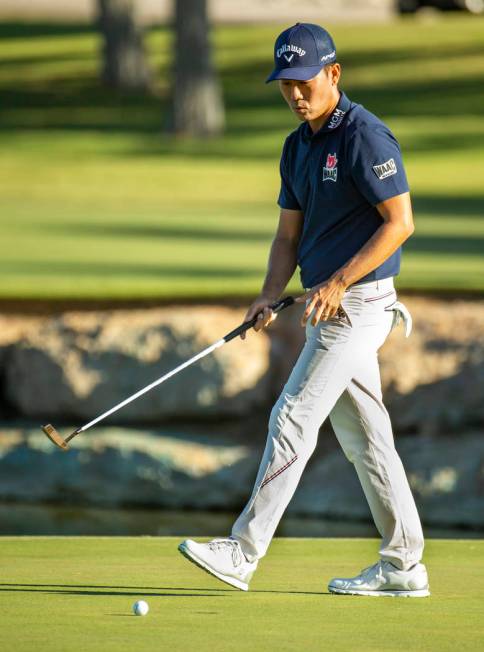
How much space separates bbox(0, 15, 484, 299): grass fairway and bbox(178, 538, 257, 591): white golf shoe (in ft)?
23.5

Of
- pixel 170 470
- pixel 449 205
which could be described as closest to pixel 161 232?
pixel 449 205

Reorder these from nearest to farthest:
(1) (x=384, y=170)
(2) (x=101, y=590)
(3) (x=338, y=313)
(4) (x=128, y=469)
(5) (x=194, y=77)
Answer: (1) (x=384, y=170)
(3) (x=338, y=313)
(2) (x=101, y=590)
(4) (x=128, y=469)
(5) (x=194, y=77)

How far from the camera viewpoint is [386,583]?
19.3 feet

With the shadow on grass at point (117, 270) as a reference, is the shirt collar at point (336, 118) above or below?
below

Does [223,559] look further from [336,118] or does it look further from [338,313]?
[336,118]

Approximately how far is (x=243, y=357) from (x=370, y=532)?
5.80ft

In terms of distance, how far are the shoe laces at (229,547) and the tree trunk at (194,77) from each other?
23823 millimetres

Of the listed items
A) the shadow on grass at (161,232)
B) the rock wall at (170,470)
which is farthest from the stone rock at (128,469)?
the shadow on grass at (161,232)

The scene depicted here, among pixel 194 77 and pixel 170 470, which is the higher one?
pixel 194 77

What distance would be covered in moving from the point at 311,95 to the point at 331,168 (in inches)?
10.7

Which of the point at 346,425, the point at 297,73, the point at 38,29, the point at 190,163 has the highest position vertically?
the point at 38,29

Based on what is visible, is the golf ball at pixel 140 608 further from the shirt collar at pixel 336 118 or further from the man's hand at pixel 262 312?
the shirt collar at pixel 336 118

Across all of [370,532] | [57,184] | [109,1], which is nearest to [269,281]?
[370,532]

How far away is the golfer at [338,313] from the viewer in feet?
18.4
